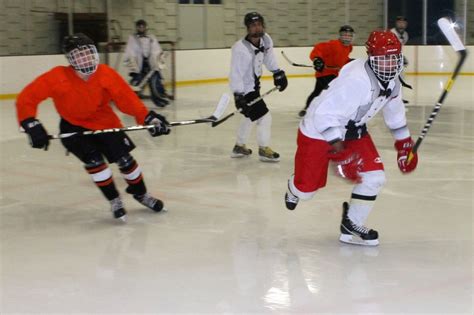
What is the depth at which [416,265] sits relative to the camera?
3254 millimetres

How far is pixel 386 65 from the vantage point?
10.6ft

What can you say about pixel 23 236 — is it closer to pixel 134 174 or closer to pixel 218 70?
pixel 134 174

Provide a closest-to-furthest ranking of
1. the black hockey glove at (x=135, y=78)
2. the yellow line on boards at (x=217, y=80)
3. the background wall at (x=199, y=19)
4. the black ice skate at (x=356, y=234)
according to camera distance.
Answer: the black ice skate at (x=356, y=234) < the black hockey glove at (x=135, y=78) < the yellow line on boards at (x=217, y=80) < the background wall at (x=199, y=19)

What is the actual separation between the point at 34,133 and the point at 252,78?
7.61ft

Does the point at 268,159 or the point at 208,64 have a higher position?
the point at 208,64

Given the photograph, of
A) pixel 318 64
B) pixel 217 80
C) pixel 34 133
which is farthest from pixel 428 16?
pixel 34 133

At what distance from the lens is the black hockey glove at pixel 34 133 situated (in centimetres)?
373

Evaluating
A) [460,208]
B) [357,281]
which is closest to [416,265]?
[357,281]

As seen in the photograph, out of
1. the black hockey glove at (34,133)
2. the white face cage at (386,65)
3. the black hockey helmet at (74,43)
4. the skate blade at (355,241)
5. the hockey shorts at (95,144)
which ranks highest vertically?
the black hockey helmet at (74,43)

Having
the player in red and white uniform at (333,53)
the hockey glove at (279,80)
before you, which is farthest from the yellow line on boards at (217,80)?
the hockey glove at (279,80)

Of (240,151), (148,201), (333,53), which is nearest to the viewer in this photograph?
(148,201)

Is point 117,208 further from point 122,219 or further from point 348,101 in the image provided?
point 348,101

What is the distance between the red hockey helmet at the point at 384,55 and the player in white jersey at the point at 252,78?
2350 mm

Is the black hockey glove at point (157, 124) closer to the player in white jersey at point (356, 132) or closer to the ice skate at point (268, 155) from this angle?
the player in white jersey at point (356, 132)
